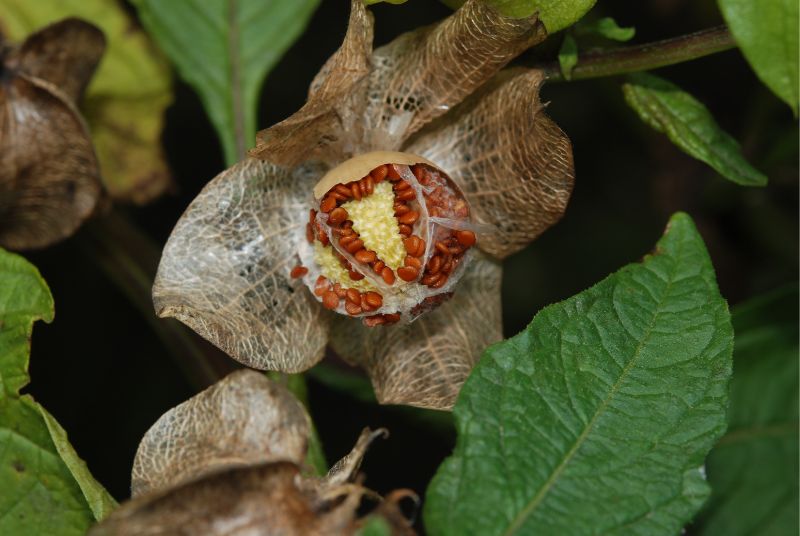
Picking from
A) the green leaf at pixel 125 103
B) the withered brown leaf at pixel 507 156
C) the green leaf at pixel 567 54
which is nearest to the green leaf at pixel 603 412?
the withered brown leaf at pixel 507 156

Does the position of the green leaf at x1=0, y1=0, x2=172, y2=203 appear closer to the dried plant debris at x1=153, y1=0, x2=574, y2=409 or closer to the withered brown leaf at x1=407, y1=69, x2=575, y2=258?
the dried plant debris at x1=153, y1=0, x2=574, y2=409

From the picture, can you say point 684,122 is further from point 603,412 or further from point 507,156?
point 603,412

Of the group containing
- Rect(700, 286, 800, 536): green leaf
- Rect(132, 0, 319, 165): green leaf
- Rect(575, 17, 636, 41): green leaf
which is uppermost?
Rect(132, 0, 319, 165): green leaf

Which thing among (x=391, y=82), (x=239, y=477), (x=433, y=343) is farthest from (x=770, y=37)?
(x=239, y=477)

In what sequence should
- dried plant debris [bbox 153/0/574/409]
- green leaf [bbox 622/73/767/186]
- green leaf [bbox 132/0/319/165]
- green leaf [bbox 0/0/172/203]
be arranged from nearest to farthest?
dried plant debris [bbox 153/0/574/409]
green leaf [bbox 622/73/767/186]
green leaf [bbox 132/0/319/165]
green leaf [bbox 0/0/172/203]

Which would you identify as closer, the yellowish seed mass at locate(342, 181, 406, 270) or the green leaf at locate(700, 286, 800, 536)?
the yellowish seed mass at locate(342, 181, 406, 270)

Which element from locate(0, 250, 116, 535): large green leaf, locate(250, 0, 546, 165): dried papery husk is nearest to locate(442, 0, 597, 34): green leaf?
locate(250, 0, 546, 165): dried papery husk
